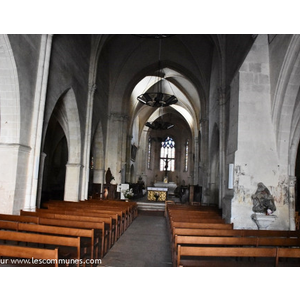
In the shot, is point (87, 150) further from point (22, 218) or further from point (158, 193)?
point (22, 218)

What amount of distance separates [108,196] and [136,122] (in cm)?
1366

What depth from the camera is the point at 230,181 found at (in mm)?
7418

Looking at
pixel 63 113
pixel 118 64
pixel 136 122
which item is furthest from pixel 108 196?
pixel 136 122

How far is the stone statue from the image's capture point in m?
6.99

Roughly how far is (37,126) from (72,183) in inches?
179

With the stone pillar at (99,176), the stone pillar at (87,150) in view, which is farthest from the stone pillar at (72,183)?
the stone pillar at (99,176)

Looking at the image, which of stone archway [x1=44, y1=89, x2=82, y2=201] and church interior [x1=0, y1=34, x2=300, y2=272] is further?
stone archway [x1=44, y1=89, x2=82, y2=201]

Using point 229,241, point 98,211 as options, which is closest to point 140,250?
point 98,211

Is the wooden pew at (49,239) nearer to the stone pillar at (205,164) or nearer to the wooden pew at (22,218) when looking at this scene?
the wooden pew at (22,218)

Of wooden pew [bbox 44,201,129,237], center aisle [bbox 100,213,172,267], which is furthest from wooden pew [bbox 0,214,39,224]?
center aisle [bbox 100,213,172,267]

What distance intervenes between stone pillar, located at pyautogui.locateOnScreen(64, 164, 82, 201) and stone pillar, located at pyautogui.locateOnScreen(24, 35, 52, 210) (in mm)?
3990

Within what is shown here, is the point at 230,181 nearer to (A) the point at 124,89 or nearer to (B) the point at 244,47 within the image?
(B) the point at 244,47

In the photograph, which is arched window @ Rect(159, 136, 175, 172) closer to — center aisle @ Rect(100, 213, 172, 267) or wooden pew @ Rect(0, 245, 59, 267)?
center aisle @ Rect(100, 213, 172, 267)

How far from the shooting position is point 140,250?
6.01m
